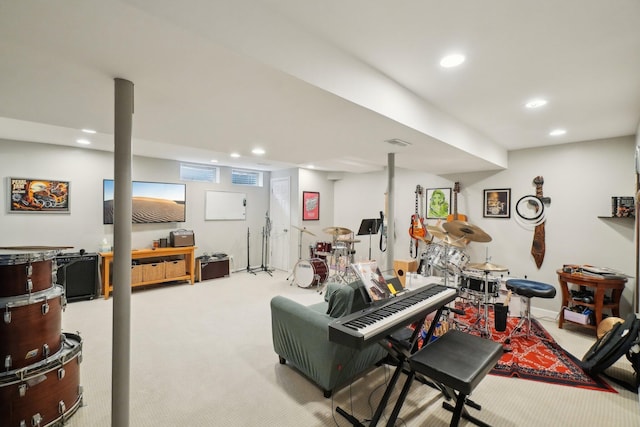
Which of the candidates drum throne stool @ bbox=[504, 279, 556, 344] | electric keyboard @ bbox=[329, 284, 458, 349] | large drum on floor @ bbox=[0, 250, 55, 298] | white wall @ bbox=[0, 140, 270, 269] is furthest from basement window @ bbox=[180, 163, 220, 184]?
drum throne stool @ bbox=[504, 279, 556, 344]

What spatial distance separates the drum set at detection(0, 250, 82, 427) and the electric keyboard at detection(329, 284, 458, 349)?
1902 millimetres

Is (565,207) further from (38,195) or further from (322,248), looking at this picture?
(38,195)

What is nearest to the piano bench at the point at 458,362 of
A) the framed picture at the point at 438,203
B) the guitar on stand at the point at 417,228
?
the guitar on stand at the point at 417,228

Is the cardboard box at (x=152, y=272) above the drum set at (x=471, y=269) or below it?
below

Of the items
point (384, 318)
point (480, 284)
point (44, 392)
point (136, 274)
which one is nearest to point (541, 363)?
point (480, 284)

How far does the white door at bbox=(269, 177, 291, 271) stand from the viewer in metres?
6.73

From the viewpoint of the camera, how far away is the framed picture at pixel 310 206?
6715 millimetres

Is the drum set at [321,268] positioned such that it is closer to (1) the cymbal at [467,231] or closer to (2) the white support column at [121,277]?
(1) the cymbal at [467,231]

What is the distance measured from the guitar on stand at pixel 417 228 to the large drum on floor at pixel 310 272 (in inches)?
74.9

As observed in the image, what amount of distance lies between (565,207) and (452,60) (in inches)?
141

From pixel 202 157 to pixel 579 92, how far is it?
5436 mm

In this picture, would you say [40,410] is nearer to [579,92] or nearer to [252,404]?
[252,404]

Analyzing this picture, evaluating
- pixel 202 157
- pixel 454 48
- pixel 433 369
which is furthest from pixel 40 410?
pixel 202 157

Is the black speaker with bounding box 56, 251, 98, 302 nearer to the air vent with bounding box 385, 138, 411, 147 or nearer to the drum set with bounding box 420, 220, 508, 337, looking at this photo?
the air vent with bounding box 385, 138, 411, 147
